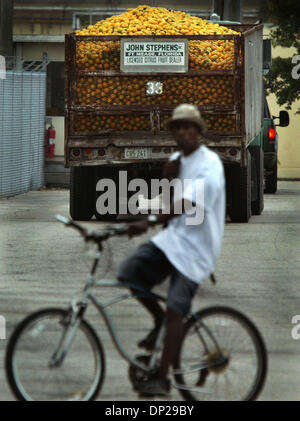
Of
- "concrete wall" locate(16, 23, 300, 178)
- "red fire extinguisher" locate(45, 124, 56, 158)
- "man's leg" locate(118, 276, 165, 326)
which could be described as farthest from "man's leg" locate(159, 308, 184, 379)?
"concrete wall" locate(16, 23, 300, 178)

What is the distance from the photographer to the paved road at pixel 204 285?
7.81 metres

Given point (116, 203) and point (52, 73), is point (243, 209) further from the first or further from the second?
point (52, 73)

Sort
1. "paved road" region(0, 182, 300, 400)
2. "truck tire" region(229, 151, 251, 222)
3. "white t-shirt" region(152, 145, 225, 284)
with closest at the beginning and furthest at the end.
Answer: "white t-shirt" region(152, 145, 225, 284) < "paved road" region(0, 182, 300, 400) < "truck tire" region(229, 151, 251, 222)

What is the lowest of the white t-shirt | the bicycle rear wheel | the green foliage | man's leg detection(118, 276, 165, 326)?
the bicycle rear wheel

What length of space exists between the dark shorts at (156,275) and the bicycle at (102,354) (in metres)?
0.07

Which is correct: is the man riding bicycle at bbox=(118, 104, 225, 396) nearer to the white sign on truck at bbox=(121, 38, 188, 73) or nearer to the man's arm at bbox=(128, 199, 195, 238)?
the man's arm at bbox=(128, 199, 195, 238)

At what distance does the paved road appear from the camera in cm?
781

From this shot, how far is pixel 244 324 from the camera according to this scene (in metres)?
6.31

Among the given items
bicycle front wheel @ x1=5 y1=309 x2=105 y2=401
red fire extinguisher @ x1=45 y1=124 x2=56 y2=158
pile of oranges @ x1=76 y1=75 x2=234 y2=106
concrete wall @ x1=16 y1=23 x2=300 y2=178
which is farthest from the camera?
concrete wall @ x1=16 y1=23 x2=300 y2=178

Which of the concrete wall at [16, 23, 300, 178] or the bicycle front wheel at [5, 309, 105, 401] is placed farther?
the concrete wall at [16, 23, 300, 178]

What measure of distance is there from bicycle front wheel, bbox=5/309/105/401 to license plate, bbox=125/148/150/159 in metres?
10.7

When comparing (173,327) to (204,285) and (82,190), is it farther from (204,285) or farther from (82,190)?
(82,190)

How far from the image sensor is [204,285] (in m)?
11.6

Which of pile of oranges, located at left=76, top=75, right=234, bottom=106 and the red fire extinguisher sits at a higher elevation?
pile of oranges, located at left=76, top=75, right=234, bottom=106
